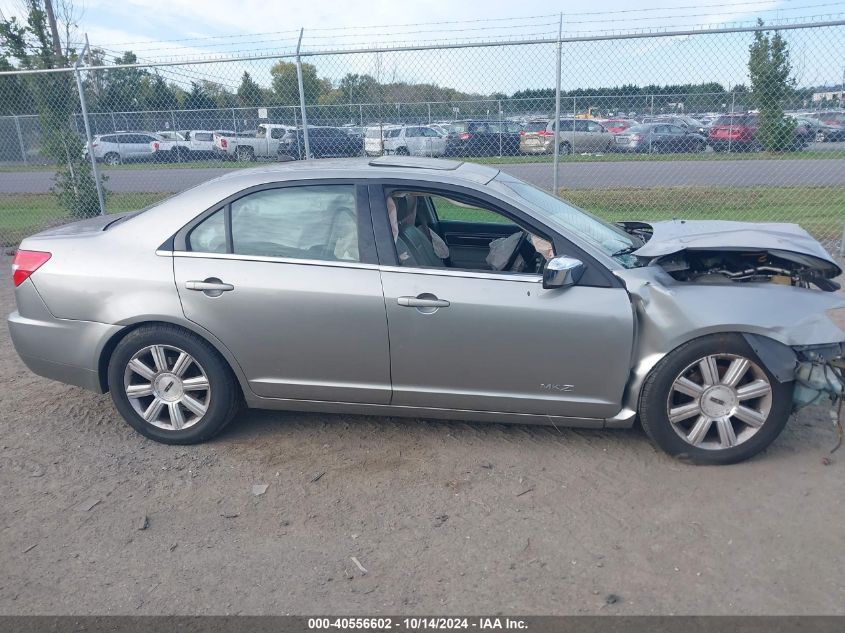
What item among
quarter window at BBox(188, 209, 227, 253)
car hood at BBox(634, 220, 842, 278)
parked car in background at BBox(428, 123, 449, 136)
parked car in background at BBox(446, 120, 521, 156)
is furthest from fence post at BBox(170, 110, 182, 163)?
car hood at BBox(634, 220, 842, 278)

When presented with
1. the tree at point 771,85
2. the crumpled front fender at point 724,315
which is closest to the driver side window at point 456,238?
the crumpled front fender at point 724,315

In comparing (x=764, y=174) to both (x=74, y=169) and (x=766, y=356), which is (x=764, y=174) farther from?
(x=74, y=169)

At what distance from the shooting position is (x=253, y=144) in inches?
468

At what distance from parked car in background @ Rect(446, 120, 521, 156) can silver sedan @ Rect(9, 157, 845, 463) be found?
596 cm

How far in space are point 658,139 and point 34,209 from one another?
1275 centimetres

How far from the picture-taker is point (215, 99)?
11.5 meters

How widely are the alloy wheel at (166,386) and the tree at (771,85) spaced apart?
6.61 m

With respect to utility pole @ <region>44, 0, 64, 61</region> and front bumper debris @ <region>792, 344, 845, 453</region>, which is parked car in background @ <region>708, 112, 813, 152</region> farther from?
utility pole @ <region>44, 0, 64, 61</region>

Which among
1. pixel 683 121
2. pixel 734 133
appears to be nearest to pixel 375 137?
pixel 683 121

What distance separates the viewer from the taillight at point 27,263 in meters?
4.20

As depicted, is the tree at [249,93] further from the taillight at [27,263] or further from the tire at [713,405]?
the tire at [713,405]

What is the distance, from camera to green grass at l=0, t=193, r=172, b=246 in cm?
1168

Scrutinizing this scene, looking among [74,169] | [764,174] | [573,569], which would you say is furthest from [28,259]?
[764,174]

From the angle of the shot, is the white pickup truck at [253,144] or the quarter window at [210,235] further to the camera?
the white pickup truck at [253,144]
